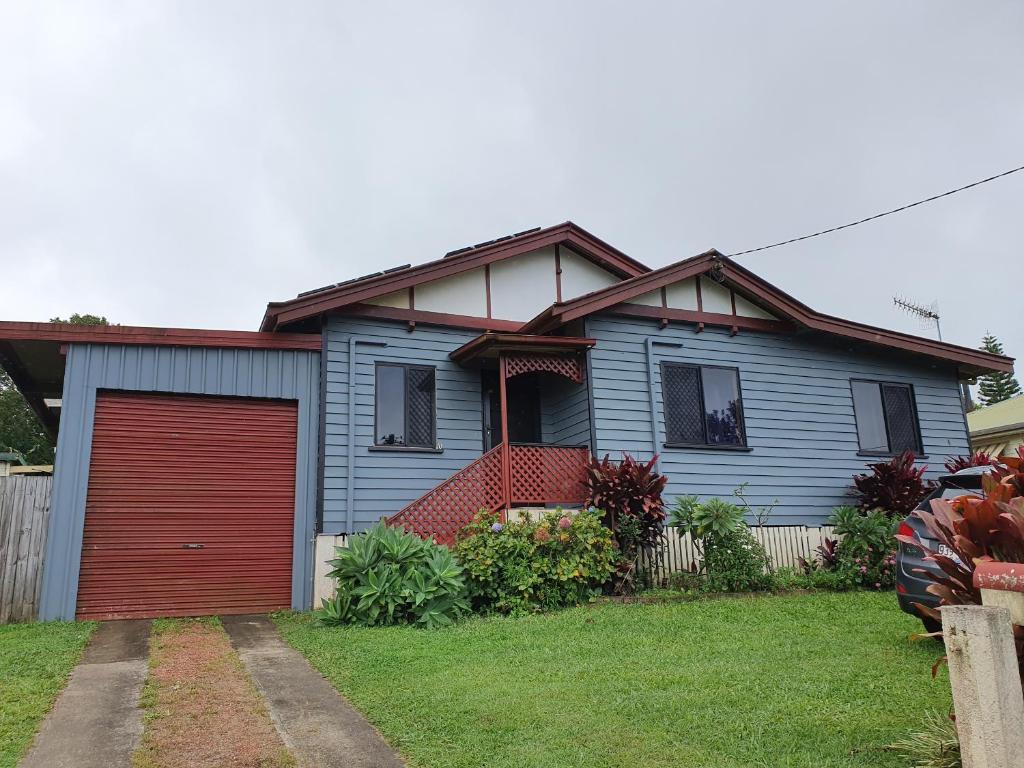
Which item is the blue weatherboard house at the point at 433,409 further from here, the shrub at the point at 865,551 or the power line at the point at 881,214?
the shrub at the point at 865,551

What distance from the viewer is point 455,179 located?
24.5 meters

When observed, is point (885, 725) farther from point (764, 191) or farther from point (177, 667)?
point (764, 191)

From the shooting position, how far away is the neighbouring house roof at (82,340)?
10680 mm

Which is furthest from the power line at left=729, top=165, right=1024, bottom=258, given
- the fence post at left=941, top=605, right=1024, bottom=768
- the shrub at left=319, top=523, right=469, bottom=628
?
the fence post at left=941, top=605, right=1024, bottom=768

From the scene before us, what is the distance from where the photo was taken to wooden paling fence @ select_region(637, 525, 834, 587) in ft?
38.9

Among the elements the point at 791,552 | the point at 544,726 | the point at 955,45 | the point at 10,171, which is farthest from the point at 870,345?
the point at 10,171

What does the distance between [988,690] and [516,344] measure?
9366mm

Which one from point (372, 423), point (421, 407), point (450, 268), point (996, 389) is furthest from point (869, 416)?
point (996, 389)

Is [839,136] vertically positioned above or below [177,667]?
above

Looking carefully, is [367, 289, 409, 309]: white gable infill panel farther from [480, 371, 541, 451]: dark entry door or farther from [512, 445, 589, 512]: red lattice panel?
[512, 445, 589, 512]: red lattice panel

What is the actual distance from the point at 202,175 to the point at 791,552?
1881 cm

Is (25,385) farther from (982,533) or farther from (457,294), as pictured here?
(982,533)

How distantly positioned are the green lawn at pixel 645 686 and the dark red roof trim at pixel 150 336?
15.0ft

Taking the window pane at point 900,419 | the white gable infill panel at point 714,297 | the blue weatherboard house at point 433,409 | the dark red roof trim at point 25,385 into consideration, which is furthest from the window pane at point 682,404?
the dark red roof trim at point 25,385
